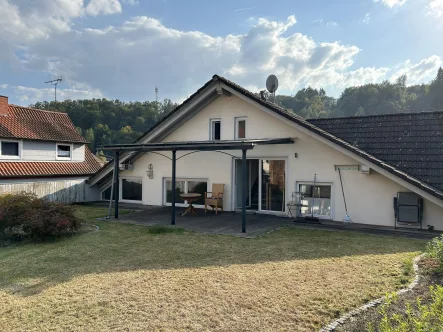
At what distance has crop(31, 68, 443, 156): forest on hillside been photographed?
52719 millimetres

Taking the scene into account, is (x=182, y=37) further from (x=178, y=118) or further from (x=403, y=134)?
(x=403, y=134)

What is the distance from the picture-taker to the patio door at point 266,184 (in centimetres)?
1283

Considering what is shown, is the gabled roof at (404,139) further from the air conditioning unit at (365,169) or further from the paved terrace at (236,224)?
the paved terrace at (236,224)

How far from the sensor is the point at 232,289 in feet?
17.3

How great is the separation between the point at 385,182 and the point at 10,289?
1054cm

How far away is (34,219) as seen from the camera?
8.83m

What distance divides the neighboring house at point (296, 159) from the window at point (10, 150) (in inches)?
225

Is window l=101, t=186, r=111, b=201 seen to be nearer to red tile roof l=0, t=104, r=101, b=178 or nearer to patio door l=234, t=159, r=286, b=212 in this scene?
red tile roof l=0, t=104, r=101, b=178

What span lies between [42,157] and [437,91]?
2969 inches

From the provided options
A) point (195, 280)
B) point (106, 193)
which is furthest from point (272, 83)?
point (195, 280)

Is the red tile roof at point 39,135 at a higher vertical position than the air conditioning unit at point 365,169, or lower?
higher

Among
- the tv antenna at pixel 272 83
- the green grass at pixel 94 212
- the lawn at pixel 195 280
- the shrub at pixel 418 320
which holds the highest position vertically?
the tv antenna at pixel 272 83

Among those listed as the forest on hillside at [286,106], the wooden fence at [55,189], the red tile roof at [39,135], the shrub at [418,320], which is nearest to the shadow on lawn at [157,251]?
the shrub at [418,320]

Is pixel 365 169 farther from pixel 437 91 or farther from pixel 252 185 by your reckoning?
pixel 437 91
